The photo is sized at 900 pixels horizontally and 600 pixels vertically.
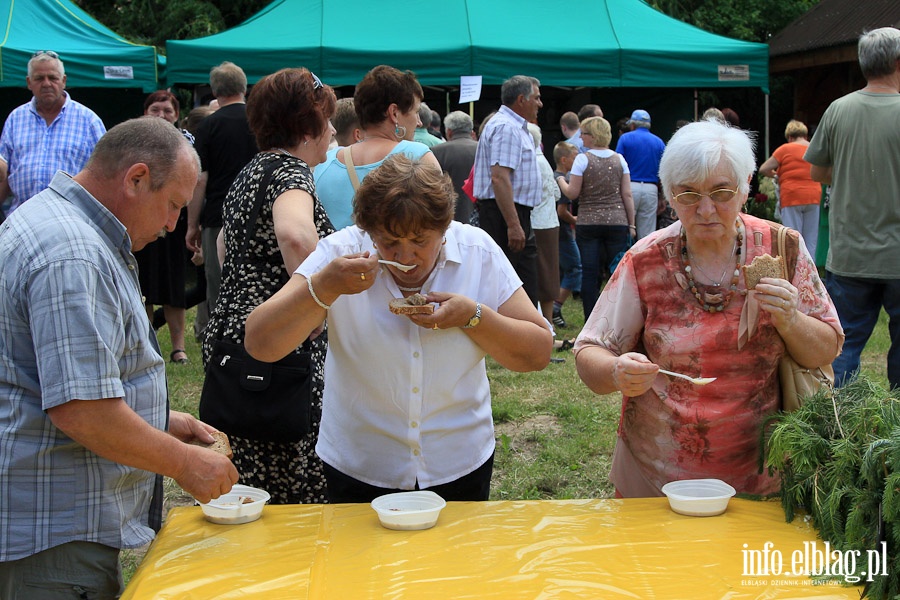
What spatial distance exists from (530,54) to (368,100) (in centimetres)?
558

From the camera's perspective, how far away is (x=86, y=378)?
1.70 m

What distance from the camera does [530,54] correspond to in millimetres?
9055

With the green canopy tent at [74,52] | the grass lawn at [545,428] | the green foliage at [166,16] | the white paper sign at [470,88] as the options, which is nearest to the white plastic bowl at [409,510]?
the grass lawn at [545,428]

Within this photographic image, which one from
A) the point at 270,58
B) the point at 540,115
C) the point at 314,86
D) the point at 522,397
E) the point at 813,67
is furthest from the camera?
the point at 813,67

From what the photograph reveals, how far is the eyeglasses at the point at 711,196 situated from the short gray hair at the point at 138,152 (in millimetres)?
1270

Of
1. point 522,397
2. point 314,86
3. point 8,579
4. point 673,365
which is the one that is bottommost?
point 522,397

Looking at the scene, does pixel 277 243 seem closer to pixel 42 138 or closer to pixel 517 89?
pixel 42 138

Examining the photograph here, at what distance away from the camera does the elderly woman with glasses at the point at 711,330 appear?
2.30m

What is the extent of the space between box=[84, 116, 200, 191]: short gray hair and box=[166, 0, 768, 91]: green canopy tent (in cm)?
697

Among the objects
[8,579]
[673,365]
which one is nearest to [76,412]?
[8,579]

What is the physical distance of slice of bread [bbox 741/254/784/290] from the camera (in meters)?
2.20

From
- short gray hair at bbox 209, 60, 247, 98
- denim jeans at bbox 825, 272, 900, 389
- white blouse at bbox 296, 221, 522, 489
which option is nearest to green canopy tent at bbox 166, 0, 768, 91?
short gray hair at bbox 209, 60, 247, 98

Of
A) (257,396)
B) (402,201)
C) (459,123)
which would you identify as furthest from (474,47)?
(402,201)

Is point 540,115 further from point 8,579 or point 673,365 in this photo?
point 8,579
